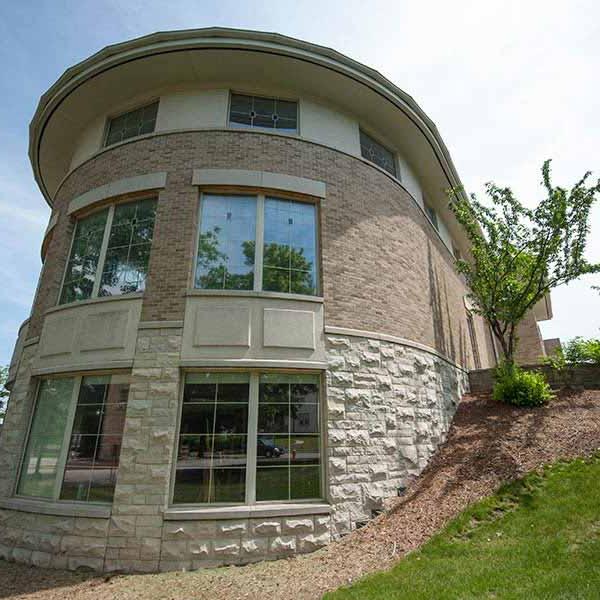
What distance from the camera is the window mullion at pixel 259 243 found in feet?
23.5

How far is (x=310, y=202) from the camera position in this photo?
8.16m

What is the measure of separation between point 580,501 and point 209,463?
5.39m

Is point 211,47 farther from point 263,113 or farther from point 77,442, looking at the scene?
point 77,442

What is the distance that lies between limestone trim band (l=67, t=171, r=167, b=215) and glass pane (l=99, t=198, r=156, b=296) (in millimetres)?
271

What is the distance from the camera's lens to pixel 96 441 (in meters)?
6.28

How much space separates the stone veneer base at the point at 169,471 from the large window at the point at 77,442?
0.98 ft

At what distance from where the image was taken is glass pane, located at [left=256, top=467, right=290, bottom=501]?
606cm

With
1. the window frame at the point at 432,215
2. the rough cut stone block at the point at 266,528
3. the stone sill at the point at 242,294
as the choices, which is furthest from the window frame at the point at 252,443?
the window frame at the point at 432,215

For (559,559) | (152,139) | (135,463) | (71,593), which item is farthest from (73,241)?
(559,559)

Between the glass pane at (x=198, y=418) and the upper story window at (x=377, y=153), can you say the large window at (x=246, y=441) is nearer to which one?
the glass pane at (x=198, y=418)

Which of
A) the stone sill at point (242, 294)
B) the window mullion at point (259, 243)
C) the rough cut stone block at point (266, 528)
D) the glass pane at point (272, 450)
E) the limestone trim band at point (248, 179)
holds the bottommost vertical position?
the rough cut stone block at point (266, 528)

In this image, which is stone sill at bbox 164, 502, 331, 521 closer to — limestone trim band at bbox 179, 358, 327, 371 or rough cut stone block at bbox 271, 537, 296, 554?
rough cut stone block at bbox 271, 537, 296, 554

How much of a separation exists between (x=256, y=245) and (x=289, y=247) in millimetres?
678

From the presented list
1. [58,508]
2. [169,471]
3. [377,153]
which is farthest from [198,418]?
[377,153]
